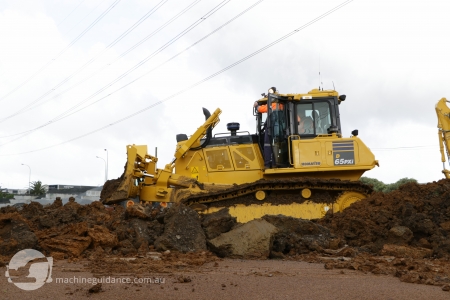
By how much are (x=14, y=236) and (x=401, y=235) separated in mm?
7762

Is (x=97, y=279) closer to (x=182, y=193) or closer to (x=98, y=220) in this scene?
(x=98, y=220)

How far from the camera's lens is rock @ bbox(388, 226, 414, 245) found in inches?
458

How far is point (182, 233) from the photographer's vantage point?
10992mm

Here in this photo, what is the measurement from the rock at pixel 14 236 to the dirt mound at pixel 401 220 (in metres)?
6.69

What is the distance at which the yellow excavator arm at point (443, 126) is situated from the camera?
14.0 meters

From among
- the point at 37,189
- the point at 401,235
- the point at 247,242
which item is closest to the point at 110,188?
the point at 247,242

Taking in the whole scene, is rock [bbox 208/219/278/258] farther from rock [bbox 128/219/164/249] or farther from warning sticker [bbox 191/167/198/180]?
warning sticker [bbox 191/167/198/180]

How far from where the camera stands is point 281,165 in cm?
1465

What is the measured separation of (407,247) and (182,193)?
6082mm

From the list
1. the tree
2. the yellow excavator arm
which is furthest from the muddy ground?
the tree

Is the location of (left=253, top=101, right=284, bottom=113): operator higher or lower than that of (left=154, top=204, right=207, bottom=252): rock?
higher

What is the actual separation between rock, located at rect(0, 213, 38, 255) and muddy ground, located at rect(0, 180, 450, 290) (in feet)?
0.06

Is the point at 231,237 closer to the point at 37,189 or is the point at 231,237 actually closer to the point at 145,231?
the point at 145,231

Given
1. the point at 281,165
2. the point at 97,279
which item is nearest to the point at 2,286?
the point at 97,279
